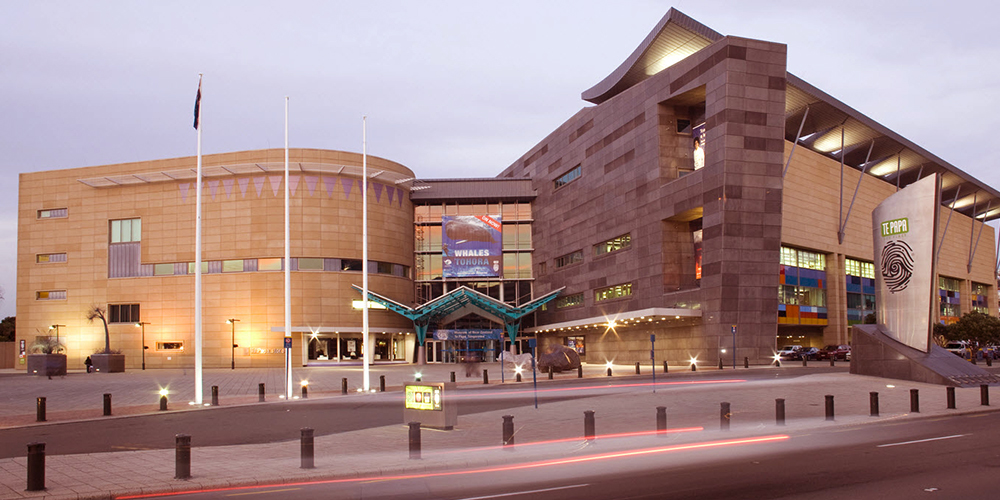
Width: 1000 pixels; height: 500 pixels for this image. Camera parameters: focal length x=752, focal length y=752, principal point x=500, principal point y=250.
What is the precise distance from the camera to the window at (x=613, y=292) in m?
69.4

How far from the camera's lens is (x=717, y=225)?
56.5 m

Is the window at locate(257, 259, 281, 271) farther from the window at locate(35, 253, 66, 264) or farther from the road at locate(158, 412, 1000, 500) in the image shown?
the road at locate(158, 412, 1000, 500)

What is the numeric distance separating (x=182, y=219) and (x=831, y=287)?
6530 centimetres

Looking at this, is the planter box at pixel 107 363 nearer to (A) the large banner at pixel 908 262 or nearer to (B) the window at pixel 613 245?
(B) the window at pixel 613 245

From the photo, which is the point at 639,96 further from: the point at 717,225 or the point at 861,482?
the point at 861,482

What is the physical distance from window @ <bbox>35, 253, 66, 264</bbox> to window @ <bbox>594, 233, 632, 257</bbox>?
180 feet

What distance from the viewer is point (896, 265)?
33.7 metres

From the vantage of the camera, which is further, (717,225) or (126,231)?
(126,231)

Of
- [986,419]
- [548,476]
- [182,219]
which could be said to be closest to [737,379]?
[986,419]

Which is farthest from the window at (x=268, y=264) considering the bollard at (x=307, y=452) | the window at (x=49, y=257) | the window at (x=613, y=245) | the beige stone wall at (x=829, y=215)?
the bollard at (x=307, y=452)

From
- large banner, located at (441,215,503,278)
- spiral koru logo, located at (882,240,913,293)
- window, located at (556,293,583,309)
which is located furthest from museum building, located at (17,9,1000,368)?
spiral koru logo, located at (882,240,913,293)

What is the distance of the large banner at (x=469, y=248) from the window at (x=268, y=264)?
19.1m

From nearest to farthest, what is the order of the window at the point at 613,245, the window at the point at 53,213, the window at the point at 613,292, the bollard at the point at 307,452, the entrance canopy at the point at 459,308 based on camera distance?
the bollard at the point at 307,452 → the window at the point at 613,245 → the window at the point at 613,292 → the entrance canopy at the point at 459,308 → the window at the point at 53,213

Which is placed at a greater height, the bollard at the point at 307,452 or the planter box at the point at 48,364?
the bollard at the point at 307,452
